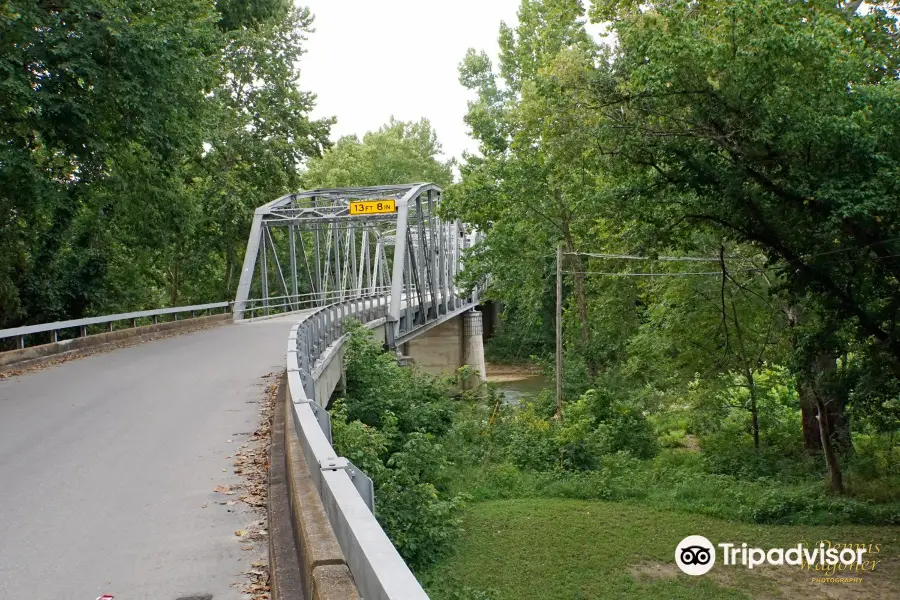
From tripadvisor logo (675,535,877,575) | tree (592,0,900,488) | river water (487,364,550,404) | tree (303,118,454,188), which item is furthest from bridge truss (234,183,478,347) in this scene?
tree (303,118,454,188)

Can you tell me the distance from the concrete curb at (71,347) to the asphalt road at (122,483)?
44.9 inches

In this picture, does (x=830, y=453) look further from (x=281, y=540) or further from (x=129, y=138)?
(x=129, y=138)

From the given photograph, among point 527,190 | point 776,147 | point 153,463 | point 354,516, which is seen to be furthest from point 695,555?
point 527,190

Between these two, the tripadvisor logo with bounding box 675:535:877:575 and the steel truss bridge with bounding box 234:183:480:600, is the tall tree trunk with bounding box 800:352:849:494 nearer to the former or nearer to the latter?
the tripadvisor logo with bounding box 675:535:877:575

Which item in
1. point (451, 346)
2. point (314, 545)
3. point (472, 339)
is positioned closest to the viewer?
point (314, 545)

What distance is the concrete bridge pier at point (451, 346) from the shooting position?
51.7 meters

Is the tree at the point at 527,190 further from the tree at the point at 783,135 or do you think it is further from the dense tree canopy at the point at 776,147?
the tree at the point at 783,135

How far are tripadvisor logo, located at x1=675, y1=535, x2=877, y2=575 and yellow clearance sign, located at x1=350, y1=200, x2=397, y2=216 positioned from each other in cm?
2426

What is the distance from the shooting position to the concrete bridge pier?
51.7 meters

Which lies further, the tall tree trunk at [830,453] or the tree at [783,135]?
the tall tree trunk at [830,453]

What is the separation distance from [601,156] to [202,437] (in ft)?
28.3

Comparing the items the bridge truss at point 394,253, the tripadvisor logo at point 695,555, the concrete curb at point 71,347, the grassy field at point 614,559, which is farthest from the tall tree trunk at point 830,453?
the concrete curb at point 71,347

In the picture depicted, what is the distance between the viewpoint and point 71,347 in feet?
63.6

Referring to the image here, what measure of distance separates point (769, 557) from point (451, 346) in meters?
38.0
